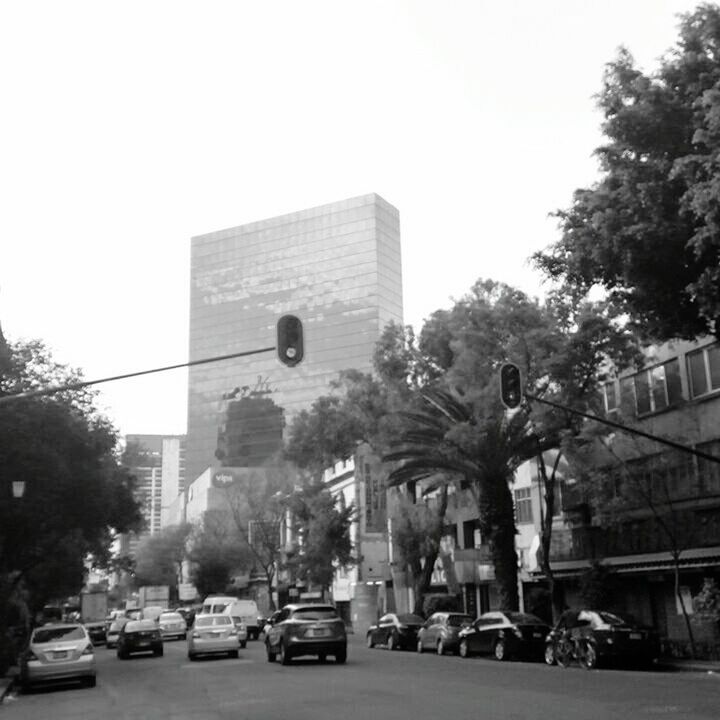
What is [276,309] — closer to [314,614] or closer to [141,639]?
[141,639]

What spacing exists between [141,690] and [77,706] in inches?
114

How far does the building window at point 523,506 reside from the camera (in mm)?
44156

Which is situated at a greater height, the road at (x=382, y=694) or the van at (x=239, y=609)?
the van at (x=239, y=609)

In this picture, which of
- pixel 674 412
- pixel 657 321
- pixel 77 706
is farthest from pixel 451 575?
pixel 77 706

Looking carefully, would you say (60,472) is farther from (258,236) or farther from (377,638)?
(258,236)

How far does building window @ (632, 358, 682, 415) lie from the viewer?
34.2 m

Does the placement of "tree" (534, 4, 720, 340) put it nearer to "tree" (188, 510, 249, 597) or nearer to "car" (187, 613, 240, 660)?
"car" (187, 613, 240, 660)

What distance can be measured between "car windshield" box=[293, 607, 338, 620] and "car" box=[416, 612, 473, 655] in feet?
23.7

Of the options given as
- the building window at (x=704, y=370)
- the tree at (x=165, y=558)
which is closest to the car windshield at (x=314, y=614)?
the building window at (x=704, y=370)

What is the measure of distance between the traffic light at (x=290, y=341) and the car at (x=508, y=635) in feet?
52.0

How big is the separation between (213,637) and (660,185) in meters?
21.0

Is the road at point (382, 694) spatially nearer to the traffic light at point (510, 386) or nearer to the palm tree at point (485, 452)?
the traffic light at point (510, 386)

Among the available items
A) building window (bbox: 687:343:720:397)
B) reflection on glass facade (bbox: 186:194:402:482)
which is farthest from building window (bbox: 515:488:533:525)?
reflection on glass facade (bbox: 186:194:402:482)

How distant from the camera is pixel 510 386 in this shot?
835 inches
